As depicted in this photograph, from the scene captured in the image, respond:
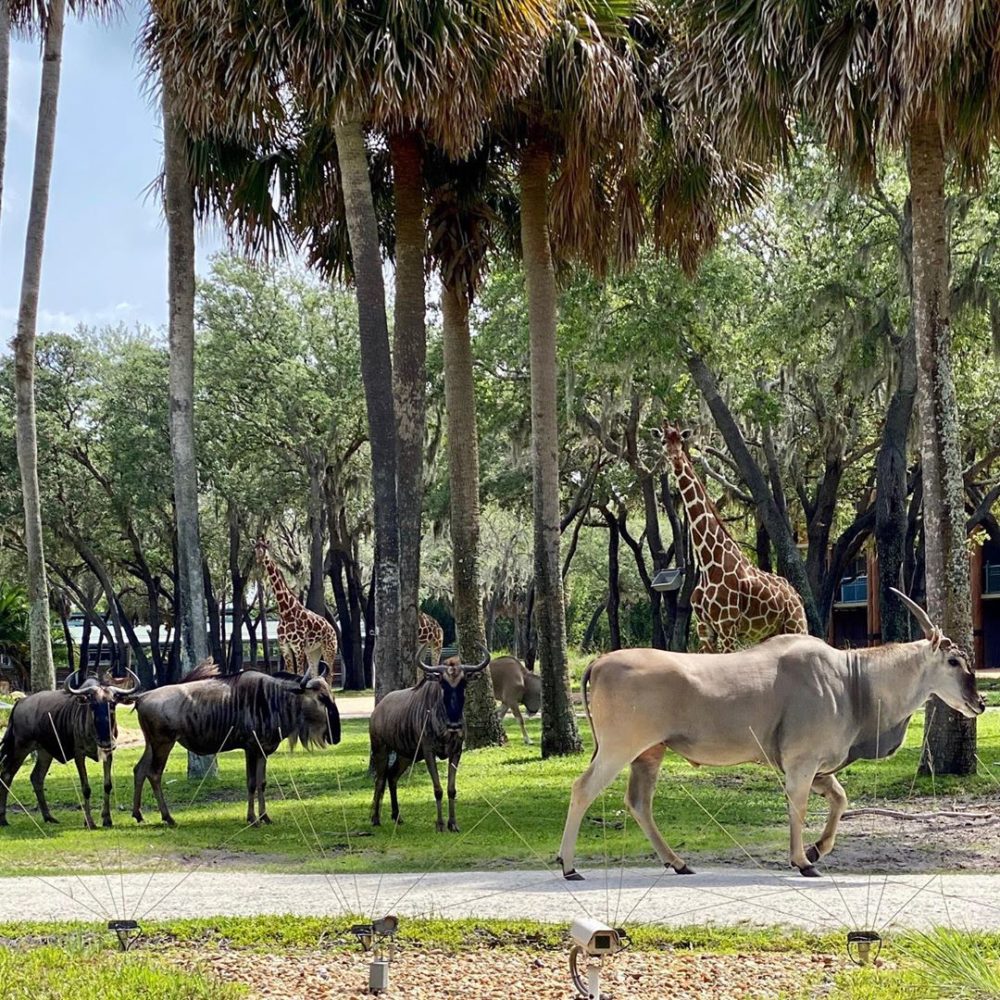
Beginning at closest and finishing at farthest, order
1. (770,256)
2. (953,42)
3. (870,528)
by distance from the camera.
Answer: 1. (953,42)
2. (770,256)
3. (870,528)

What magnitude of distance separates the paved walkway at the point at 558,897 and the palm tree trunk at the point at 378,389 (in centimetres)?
663

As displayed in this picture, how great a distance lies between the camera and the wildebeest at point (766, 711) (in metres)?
10.2

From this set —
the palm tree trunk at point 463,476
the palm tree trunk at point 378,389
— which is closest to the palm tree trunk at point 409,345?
the palm tree trunk at point 378,389

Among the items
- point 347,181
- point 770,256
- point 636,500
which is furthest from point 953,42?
point 636,500

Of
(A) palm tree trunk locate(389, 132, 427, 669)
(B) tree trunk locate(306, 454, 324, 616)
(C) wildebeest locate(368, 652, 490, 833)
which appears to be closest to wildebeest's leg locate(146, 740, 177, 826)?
(C) wildebeest locate(368, 652, 490, 833)

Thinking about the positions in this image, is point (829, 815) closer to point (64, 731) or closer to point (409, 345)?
point (64, 731)

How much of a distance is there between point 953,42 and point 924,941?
868 cm

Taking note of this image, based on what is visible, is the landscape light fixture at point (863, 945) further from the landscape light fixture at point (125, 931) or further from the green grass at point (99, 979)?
the landscape light fixture at point (125, 931)

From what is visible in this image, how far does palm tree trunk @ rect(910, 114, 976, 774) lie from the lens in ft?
47.9

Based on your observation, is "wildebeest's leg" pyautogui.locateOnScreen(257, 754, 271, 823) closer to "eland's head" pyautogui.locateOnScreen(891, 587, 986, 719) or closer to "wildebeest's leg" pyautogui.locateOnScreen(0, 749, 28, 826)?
"wildebeest's leg" pyautogui.locateOnScreen(0, 749, 28, 826)

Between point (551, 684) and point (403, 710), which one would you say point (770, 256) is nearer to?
point (551, 684)

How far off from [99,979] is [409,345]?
1235cm

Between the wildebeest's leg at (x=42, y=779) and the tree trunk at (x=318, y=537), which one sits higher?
the tree trunk at (x=318, y=537)

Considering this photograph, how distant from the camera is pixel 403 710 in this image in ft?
45.1
